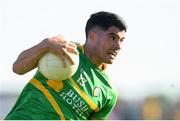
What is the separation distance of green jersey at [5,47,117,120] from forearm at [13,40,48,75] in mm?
394

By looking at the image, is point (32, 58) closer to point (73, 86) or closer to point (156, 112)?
point (73, 86)

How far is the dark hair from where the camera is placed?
1106 cm

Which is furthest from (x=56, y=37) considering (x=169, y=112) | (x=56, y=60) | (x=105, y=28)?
(x=169, y=112)

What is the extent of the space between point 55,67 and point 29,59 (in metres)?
0.35

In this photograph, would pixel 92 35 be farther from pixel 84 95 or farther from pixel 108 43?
pixel 84 95

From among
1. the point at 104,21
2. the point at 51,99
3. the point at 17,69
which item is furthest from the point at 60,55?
the point at 104,21

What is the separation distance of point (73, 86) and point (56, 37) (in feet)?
2.76

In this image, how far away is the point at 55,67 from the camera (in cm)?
1031

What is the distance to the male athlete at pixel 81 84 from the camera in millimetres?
10672

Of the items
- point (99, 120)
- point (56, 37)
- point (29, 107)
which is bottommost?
point (99, 120)

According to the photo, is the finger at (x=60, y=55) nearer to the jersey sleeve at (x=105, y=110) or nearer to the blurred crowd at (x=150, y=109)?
the jersey sleeve at (x=105, y=110)

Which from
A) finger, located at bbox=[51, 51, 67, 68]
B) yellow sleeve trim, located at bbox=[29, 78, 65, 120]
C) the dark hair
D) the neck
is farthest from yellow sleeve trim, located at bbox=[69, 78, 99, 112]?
the dark hair

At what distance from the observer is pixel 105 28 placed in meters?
11.0

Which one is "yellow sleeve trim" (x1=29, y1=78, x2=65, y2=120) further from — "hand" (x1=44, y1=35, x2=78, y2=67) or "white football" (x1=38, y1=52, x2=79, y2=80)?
"hand" (x1=44, y1=35, x2=78, y2=67)
